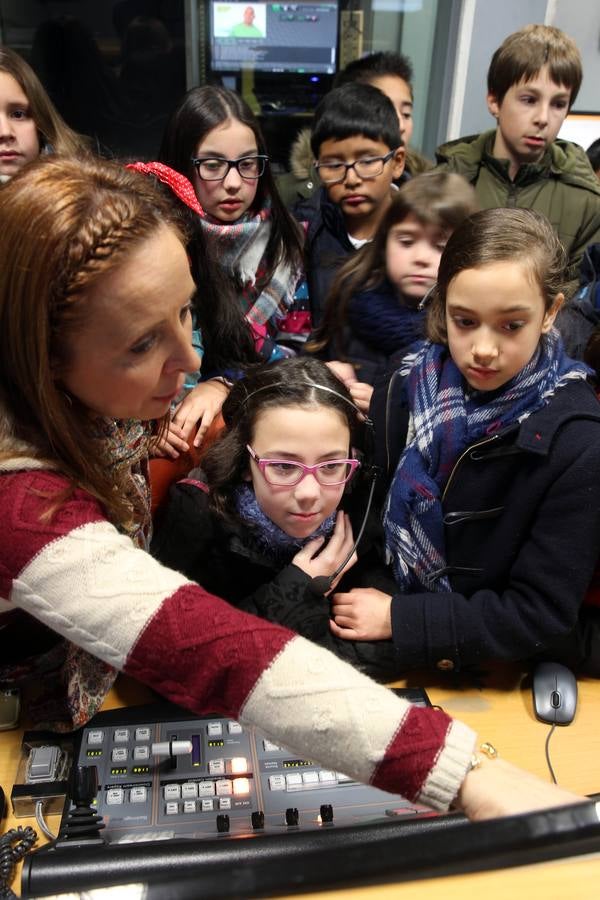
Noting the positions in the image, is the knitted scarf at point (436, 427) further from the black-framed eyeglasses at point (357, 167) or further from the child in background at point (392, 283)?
the black-framed eyeglasses at point (357, 167)

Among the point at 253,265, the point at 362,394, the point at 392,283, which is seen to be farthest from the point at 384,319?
the point at 253,265

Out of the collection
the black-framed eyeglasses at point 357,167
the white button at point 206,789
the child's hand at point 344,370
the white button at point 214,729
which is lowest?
the white button at point 214,729

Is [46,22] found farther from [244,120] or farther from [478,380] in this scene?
[478,380]

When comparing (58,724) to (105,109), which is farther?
(105,109)

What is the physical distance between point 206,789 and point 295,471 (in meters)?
0.45

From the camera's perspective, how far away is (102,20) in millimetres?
3309

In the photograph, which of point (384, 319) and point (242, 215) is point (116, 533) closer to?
point (384, 319)

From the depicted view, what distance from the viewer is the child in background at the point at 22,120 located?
176 cm

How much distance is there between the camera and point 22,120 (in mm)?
1815

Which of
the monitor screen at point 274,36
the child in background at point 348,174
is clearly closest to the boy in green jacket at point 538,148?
the child in background at point 348,174

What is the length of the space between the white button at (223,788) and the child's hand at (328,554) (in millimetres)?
332

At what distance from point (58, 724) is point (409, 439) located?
69 centimetres

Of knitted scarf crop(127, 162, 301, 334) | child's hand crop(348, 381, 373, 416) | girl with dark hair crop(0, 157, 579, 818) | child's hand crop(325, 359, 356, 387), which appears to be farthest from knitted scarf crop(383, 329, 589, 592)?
knitted scarf crop(127, 162, 301, 334)

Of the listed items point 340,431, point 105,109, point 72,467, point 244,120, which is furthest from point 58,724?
point 105,109
